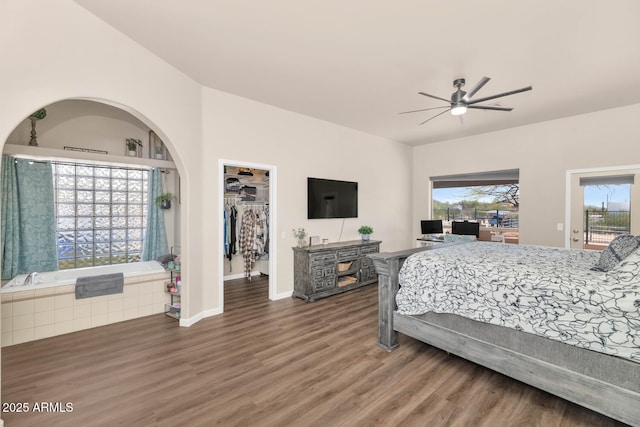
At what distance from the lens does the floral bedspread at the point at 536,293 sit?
1.74 meters

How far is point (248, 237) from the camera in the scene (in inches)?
212

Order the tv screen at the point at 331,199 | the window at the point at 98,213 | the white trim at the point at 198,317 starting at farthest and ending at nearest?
the tv screen at the point at 331,199
the window at the point at 98,213
the white trim at the point at 198,317

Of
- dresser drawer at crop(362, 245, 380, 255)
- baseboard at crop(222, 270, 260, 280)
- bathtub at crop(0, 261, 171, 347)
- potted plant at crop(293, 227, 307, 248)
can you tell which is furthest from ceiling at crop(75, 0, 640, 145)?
baseboard at crop(222, 270, 260, 280)

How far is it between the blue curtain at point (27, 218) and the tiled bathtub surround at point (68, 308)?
0.70 metres

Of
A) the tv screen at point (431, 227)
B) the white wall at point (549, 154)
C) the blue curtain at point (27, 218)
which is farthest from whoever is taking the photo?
the tv screen at point (431, 227)

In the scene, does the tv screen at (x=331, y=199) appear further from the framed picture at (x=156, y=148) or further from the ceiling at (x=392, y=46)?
the framed picture at (x=156, y=148)

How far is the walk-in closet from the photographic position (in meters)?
5.31

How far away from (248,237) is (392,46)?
395 cm

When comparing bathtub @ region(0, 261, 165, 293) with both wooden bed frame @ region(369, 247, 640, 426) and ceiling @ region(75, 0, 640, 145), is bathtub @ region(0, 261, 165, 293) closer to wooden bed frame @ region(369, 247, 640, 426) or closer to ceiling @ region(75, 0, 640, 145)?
ceiling @ region(75, 0, 640, 145)

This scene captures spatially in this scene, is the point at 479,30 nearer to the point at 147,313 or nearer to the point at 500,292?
the point at 500,292

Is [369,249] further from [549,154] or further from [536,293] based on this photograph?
[549,154]

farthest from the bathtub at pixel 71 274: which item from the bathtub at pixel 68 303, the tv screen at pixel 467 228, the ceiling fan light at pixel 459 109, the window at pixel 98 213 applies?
the tv screen at pixel 467 228

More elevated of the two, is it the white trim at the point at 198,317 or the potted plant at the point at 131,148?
the potted plant at the point at 131,148

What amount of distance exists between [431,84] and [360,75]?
0.93m
